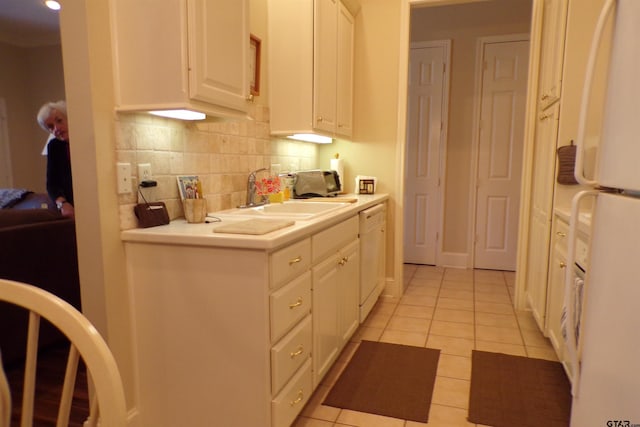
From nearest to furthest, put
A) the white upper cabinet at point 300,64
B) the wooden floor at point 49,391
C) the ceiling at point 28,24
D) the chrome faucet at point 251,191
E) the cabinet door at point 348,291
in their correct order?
the wooden floor at point 49,391, the cabinet door at point 348,291, the chrome faucet at point 251,191, the white upper cabinet at point 300,64, the ceiling at point 28,24

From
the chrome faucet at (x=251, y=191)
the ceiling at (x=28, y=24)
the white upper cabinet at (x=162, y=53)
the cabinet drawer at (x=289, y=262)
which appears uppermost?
the ceiling at (x=28, y=24)

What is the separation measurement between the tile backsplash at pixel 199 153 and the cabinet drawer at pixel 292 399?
91 centimetres

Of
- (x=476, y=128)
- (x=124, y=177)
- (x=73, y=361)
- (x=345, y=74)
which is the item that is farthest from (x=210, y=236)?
(x=476, y=128)

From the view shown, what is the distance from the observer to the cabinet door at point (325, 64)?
9.11ft

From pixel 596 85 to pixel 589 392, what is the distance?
173 cm

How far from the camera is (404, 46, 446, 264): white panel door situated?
4.55 m

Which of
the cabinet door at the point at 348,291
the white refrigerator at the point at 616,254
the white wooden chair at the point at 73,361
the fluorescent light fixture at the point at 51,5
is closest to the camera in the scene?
the white wooden chair at the point at 73,361

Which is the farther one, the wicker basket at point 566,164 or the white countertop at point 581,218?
the wicker basket at point 566,164

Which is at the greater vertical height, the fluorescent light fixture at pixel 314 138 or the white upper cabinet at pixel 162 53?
the white upper cabinet at pixel 162 53

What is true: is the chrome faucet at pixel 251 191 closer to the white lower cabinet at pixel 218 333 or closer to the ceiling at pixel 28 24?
the white lower cabinet at pixel 218 333

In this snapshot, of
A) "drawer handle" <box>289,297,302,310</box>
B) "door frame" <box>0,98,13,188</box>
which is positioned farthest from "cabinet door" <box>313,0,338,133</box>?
"door frame" <box>0,98,13,188</box>

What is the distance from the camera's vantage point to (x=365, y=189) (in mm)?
3504

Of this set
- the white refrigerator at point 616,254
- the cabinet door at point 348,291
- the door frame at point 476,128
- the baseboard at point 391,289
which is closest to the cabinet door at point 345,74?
the cabinet door at point 348,291

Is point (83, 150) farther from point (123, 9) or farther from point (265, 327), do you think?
point (265, 327)
